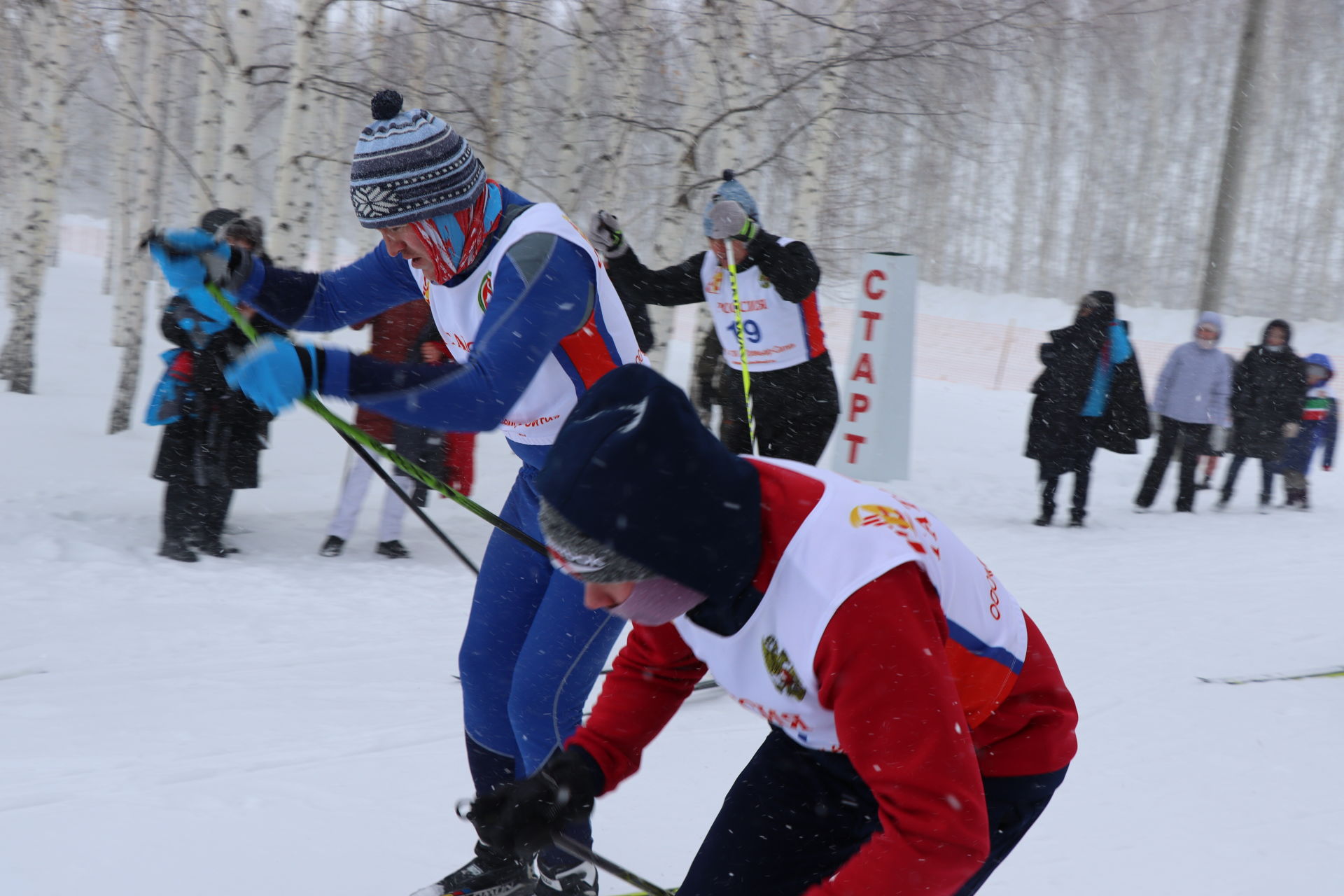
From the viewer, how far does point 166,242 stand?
2.36 meters

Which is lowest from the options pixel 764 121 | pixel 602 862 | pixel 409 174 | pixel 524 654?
pixel 602 862

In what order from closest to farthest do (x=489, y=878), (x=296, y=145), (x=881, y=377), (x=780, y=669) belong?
(x=780, y=669), (x=489, y=878), (x=881, y=377), (x=296, y=145)

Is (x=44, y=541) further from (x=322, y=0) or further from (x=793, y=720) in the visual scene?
A: (x=793, y=720)

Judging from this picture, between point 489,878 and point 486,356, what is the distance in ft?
4.36

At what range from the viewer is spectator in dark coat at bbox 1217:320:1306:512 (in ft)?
31.6

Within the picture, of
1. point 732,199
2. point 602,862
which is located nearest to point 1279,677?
point 732,199

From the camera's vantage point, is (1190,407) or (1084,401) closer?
(1084,401)

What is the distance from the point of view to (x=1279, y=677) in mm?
4660

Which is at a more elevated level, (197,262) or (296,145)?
(296,145)

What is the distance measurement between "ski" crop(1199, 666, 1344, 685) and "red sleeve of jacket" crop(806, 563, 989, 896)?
3788 mm

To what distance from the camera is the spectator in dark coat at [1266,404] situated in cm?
962

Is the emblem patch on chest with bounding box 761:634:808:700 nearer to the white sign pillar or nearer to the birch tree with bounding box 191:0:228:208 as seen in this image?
the white sign pillar

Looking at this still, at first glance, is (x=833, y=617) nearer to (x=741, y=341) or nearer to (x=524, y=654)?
(x=524, y=654)

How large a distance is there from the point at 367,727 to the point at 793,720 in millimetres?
2532
